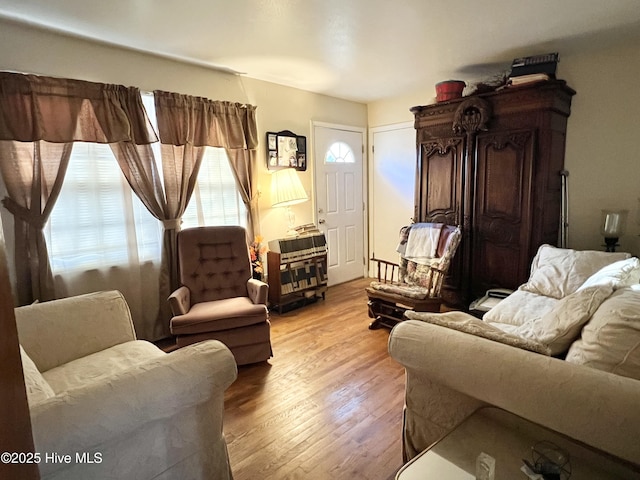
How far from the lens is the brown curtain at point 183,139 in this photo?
3.07 m

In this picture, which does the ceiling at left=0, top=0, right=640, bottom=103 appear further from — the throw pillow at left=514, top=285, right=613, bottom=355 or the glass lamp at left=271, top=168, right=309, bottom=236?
the throw pillow at left=514, top=285, right=613, bottom=355

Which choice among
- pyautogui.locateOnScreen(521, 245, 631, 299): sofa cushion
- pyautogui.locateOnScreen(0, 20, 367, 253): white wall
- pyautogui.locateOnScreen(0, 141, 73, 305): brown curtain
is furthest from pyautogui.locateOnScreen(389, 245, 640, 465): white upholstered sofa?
pyautogui.locateOnScreen(0, 20, 367, 253): white wall

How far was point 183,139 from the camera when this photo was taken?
10.3 ft

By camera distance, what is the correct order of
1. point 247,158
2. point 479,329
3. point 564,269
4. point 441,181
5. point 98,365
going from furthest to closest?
point 441,181 < point 247,158 < point 564,269 < point 98,365 < point 479,329

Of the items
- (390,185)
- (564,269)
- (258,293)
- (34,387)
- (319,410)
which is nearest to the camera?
(34,387)

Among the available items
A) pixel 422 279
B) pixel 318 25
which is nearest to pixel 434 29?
pixel 318 25

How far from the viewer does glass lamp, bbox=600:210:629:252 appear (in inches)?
113

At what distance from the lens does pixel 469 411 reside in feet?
4.58

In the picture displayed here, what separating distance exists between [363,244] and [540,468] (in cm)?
415

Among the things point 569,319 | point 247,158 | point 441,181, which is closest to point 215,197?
point 247,158

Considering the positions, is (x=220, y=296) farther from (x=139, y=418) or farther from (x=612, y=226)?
(x=612, y=226)

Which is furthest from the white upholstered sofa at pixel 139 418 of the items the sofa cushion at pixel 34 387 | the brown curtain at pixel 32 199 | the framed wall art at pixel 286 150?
the framed wall art at pixel 286 150

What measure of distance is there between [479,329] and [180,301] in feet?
6.85

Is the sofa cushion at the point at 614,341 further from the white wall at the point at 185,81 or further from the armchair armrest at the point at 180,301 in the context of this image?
the white wall at the point at 185,81
